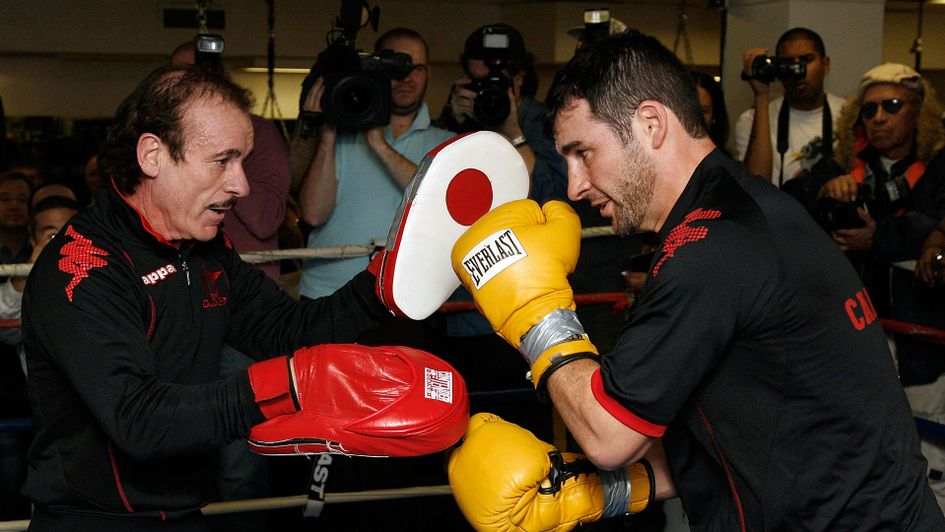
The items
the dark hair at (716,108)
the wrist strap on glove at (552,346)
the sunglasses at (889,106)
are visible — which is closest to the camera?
the wrist strap on glove at (552,346)

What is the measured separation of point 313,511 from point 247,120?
1.11 m

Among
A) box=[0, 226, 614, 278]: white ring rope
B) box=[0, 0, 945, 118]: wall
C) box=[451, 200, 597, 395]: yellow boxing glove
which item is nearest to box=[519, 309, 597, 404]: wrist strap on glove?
box=[451, 200, 597, 395]: yellow boxing glove

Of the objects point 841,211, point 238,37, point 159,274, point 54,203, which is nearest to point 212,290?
point 159,274

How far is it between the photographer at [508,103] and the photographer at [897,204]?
95cm

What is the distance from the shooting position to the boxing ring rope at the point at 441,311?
2.61 metres

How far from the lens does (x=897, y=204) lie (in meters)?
3.34

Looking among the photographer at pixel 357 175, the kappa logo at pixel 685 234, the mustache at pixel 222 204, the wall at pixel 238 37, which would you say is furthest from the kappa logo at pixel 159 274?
the wall at pixel 238 37

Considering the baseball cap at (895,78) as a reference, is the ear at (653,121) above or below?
below

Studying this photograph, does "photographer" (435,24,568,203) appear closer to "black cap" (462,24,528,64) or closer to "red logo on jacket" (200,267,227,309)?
"black cap" (462,24,528,64)

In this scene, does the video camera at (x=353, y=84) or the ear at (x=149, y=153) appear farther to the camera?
the video camera at (x=353, y=84)

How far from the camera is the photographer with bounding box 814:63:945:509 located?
3152mm

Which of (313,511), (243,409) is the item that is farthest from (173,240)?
(313,511)

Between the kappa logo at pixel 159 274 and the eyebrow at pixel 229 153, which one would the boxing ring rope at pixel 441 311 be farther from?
the eyebrow at pixel 229 153

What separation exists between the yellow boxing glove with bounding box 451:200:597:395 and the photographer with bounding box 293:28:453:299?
1.35m
